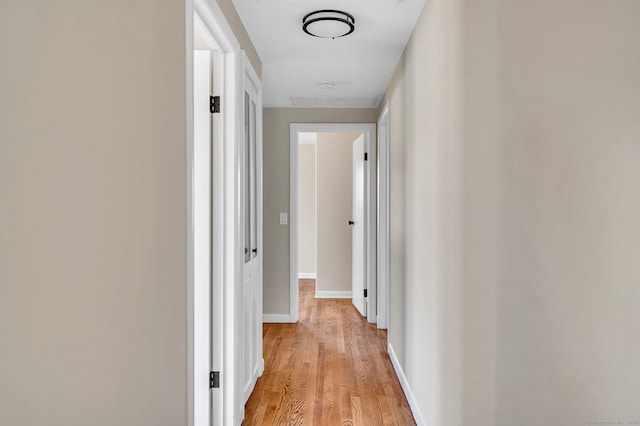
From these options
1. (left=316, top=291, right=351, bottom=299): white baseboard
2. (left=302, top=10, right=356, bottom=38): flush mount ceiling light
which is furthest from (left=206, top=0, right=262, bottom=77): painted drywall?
(left=316, top=291, right=351, bottom=299): white baseboard

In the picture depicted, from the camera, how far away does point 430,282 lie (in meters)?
2.30

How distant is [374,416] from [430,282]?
3.27ft

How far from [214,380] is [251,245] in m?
0.96

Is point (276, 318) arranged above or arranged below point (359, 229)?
below

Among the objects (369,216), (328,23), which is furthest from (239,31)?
(369,216)

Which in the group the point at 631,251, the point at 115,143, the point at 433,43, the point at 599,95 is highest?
the point at 433,43

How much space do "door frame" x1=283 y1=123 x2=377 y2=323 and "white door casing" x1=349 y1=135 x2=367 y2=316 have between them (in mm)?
171

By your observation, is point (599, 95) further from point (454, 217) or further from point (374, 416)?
point (374, 416)

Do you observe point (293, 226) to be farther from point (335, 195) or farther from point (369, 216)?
point (335, 195)

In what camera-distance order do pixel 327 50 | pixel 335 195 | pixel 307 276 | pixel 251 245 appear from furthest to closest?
pixel 307 276 → pixel 335 195 → pixel 327 50 → pixel 251 245

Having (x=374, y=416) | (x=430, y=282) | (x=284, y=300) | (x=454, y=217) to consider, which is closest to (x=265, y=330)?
(x=284, y=300)

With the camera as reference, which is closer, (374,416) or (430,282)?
(430,282)

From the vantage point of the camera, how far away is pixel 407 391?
9.50 ft

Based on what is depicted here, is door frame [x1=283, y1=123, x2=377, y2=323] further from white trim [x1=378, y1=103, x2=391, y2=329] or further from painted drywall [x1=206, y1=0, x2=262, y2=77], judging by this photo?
painted drywall [x1=206, y1=0, x2=262, y2=77]
